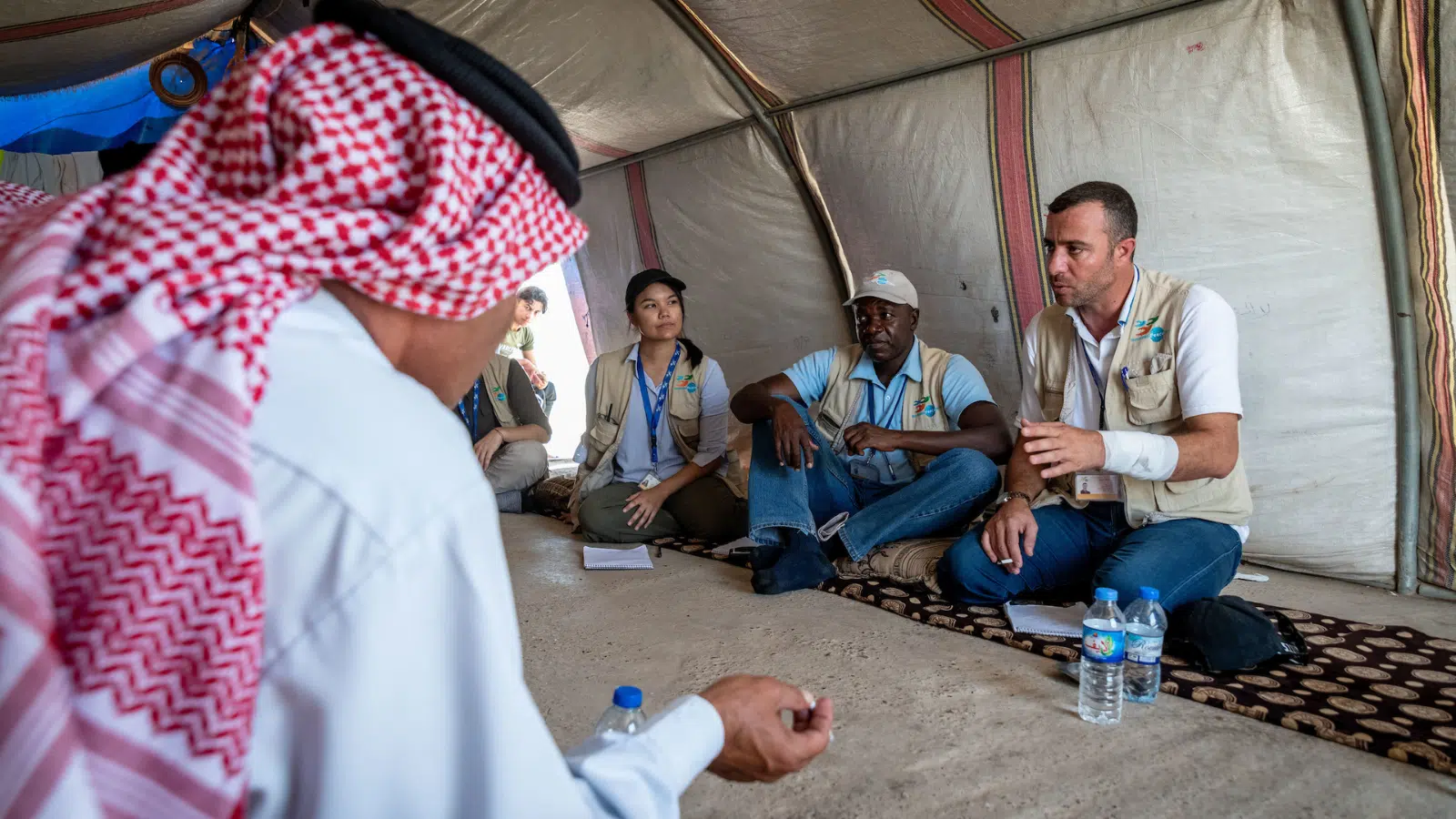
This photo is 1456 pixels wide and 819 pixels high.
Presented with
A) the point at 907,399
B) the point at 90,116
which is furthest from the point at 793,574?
the point at 90,116

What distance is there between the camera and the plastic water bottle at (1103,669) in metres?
2.29

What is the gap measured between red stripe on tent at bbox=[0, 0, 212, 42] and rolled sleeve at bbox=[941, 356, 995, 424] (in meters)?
3.35

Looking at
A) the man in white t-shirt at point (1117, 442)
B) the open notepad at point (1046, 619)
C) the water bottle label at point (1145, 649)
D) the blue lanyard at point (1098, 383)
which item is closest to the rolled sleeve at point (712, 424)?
the man in white t-shirt at point (1117, 442)

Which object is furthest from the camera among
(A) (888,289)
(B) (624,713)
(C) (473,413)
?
(C) (473,413)

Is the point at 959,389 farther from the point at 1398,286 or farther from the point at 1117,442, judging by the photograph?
the point at 1398,286

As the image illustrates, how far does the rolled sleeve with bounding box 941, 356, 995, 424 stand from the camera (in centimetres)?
388

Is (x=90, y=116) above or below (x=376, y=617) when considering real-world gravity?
above

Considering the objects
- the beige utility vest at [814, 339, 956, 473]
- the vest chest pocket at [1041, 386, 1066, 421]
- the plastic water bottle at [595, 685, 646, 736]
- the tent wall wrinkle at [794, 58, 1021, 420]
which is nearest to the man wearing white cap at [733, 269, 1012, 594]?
the beige utility vest at [814, 339, 956, 473]

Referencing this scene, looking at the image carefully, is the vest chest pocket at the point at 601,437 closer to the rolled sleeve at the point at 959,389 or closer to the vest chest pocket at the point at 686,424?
the vest chest pocket at the point at 686,424

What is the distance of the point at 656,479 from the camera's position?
15.3 ft

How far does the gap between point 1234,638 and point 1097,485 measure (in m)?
0.67

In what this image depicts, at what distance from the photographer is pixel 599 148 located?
19.2 ft

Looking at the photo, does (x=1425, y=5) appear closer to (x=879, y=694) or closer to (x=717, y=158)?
(x=879, y=694)

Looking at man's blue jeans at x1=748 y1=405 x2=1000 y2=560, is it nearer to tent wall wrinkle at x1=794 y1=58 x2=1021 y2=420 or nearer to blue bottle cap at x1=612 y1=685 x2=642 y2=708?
tent wall wrinkle at x1=794 y1=58 x2=1021 y2=420
